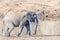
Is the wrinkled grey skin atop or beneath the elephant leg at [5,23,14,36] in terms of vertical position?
atop

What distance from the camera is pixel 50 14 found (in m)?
2.27

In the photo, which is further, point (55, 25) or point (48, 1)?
point (48, 1)

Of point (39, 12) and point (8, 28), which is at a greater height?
point (39, 12)

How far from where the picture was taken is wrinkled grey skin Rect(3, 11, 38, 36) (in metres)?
2.21

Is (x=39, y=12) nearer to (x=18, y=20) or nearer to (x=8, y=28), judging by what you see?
(x=18, y=20)

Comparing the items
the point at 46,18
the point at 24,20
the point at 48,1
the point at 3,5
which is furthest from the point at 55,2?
the point at 3,5

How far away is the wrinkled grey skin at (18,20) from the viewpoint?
7.27 ft

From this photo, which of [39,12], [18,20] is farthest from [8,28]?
[39,12]

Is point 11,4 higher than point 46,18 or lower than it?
higher

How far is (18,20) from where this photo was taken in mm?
2229

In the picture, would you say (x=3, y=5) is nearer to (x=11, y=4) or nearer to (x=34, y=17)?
(x=11, y=4)

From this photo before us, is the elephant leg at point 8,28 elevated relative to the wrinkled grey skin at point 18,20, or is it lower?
lower

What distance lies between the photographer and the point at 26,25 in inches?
88.0

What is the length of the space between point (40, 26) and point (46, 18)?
0.12 metres
